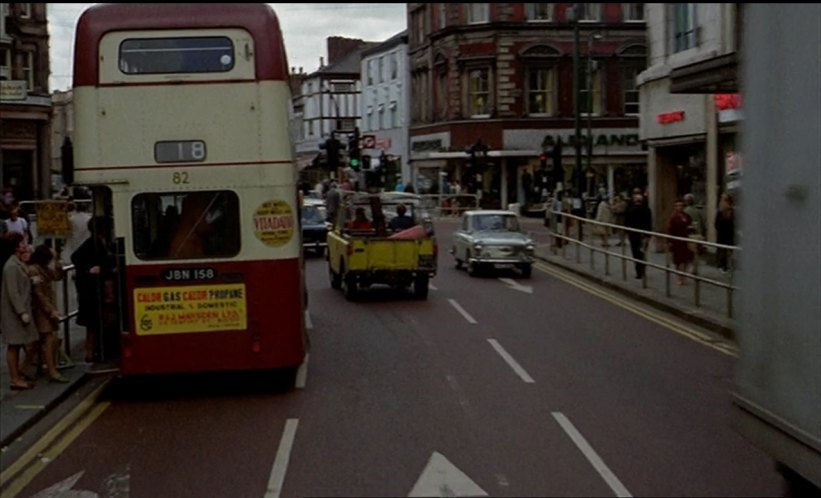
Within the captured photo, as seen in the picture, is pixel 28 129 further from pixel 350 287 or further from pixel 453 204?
pixel 350 287

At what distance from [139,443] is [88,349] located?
456 cm

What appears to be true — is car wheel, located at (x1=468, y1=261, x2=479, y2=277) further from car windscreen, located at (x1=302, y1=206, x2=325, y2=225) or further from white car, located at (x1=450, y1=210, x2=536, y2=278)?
car windscreen, located at (x1=302, y1=206, x2=325, y2=225)

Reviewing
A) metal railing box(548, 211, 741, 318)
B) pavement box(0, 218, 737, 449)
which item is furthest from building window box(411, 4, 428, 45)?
metal railing box(548, 211, 741, 318)

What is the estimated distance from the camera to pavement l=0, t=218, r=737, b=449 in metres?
12.3

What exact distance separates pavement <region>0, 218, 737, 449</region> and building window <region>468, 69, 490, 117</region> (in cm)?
1801

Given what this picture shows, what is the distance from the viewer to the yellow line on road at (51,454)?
30.9 feet

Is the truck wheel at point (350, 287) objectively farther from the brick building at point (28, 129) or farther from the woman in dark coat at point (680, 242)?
the brick building at point (28, 129)

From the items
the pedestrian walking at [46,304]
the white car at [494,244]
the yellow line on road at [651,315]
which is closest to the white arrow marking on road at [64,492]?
the pedestrian walking at [46,304]

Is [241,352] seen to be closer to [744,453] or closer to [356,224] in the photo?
[744,453]

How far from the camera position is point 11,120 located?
45656mm

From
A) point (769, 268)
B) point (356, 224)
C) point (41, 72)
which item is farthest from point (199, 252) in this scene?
point (41, 72)

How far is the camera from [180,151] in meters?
12.3

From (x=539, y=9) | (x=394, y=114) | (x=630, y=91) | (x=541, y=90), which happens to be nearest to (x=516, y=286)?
(x=539, y=9)

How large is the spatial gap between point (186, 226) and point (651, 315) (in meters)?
10.6
